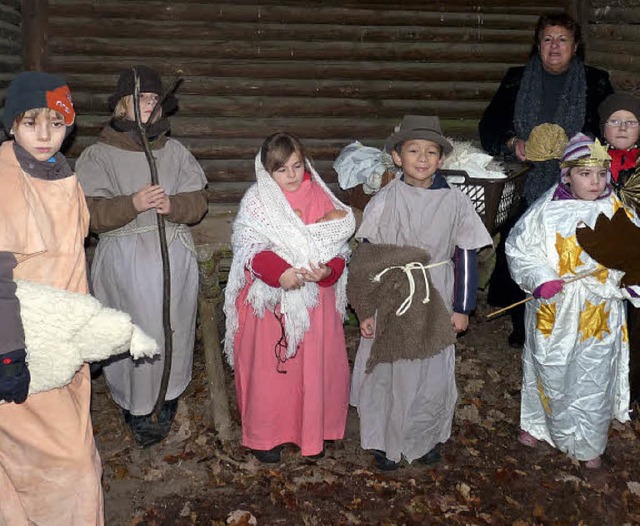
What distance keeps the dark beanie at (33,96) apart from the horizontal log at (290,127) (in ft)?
14.1

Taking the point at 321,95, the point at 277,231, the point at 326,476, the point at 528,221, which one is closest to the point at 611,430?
the point at 528,221

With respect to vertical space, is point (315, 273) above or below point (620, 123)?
below

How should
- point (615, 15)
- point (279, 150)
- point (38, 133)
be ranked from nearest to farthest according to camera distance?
1. point (38, 133)
2. point (279, 150)
3. point (615, 15)

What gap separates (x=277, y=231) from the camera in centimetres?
427

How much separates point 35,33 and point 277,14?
243cm

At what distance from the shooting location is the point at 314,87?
307 inches

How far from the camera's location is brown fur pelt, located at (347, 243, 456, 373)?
4406 millimetres

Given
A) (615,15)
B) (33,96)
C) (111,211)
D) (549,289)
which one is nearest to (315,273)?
(111,211)

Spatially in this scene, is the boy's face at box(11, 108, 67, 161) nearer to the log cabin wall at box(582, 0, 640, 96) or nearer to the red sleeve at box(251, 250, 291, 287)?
the red sleeve at box(251, 250, 291, 287)

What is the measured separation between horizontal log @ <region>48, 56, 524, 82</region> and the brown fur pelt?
3.79 meters

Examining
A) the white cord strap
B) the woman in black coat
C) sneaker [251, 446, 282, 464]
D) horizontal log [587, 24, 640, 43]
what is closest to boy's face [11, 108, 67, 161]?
the white cord strap

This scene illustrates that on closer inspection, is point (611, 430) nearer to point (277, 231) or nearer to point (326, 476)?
point (326, 476)

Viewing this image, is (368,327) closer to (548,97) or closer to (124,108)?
(124,108)

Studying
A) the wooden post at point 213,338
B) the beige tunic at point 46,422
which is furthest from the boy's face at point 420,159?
the beige tunic at point 46,422
